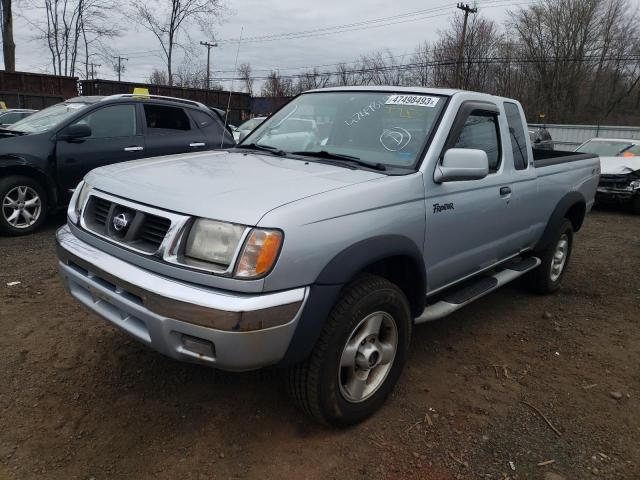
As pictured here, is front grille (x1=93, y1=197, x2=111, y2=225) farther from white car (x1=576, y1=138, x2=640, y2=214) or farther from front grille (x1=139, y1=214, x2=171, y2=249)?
white car (x1=576, y1=138, x2=640, y2=214)

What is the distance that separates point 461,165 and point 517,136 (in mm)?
1541

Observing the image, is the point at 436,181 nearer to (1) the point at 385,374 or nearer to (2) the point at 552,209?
(1) the point at 385,374

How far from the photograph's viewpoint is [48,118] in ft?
22.3

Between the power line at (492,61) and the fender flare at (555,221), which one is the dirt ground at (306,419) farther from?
the power line at (492,61)

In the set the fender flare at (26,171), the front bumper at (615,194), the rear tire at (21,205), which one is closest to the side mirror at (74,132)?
the fender flare at (26,171)

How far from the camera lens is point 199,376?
128 inches

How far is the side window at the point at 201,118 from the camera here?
764 cm

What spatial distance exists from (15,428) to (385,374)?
6.56 feet

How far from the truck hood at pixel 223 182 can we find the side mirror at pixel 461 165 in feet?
1.53

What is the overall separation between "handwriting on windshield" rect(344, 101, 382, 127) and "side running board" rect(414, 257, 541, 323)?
53.2 inches

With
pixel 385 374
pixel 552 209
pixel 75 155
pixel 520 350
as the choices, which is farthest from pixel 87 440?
pixel 75 155

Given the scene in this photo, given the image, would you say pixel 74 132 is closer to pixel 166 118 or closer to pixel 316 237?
pixel 166 118

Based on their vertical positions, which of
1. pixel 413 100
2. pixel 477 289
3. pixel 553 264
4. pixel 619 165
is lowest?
pixel 553 264

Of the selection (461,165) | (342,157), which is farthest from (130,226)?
(461,165)
